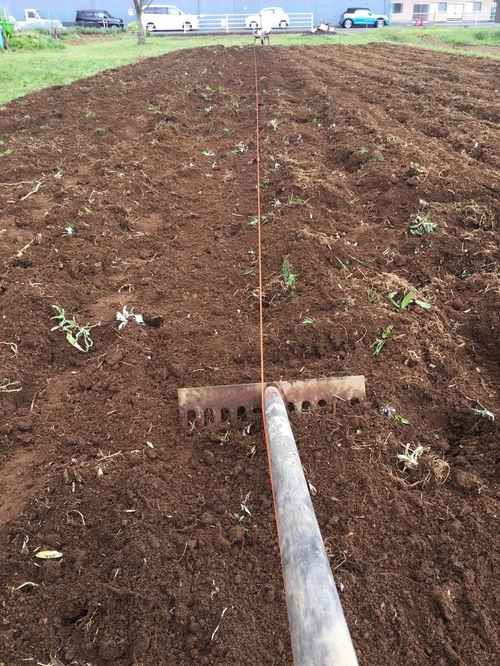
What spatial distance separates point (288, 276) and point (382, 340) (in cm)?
106

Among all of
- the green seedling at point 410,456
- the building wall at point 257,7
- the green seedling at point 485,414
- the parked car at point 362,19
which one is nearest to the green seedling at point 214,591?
the green seedling at point 410,456

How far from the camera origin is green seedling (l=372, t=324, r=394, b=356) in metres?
3.17

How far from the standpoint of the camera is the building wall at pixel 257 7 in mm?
41312

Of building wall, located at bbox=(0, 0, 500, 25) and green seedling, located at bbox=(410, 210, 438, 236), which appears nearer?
green seedling, located at bbox=(410, 210, 438, 236)

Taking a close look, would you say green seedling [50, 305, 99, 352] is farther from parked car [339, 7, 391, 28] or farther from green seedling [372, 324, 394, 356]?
parked car [339, 7, 391, 28]

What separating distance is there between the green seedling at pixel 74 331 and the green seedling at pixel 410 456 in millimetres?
2255

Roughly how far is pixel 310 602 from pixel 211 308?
2.65m

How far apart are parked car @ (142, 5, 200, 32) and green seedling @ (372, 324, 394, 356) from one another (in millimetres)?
38937

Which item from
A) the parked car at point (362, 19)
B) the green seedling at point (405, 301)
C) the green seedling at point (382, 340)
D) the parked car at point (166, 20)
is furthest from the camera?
the parked car at point (362, 19)

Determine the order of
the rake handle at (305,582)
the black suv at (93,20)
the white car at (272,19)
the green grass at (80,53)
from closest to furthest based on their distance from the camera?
the rake handle at (305,582) < the green grass at (80,53) < the white car at (272,19) < the black suv at (93,20)

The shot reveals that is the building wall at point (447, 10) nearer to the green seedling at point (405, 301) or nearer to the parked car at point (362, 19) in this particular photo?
the parked car at point (362, 19)

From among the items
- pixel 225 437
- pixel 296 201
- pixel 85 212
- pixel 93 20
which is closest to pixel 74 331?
pixel 225 437

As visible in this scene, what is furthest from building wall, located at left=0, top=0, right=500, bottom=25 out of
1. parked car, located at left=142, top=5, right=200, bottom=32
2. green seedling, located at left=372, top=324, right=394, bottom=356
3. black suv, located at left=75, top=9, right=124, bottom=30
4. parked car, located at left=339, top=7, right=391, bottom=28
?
green seedling, located at left=372, top=324, right=394, bottom=356

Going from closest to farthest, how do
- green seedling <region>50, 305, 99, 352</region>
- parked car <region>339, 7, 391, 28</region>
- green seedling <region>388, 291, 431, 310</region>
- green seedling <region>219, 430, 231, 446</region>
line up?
green seedling <region>219, 430, 231, 446</region> → green seedling <region>50, 305, 99, 352</region> → green seedling <region>388, 291, 431, 310</region> → parked car <region>339, 7, 391, 28</region>
